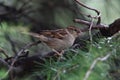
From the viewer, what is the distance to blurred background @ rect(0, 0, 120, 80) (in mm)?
2510

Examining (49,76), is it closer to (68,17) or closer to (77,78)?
(77,78)

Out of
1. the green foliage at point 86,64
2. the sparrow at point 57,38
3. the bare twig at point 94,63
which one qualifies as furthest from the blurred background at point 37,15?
the bare twig at point 94,63

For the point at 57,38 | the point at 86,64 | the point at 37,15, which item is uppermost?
the point at 86,64

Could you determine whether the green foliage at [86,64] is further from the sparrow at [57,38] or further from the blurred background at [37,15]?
the blurred background at [37,15]

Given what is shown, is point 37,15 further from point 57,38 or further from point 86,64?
point 86,64

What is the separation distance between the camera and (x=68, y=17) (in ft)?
9.11

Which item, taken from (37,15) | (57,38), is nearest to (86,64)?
(57,38)

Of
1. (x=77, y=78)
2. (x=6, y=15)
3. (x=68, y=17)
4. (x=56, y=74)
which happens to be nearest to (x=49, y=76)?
(x=56, y=74)

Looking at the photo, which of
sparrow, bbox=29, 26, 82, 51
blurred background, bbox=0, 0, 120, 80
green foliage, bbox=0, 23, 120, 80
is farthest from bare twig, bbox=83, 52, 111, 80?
blurred background, bbox=0, 0, 120, 80

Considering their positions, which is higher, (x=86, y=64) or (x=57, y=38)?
(x=86, y=64)

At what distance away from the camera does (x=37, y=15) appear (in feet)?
9.03

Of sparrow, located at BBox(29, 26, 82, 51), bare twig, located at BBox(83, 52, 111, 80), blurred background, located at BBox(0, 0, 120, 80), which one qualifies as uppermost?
bare twig, located at BBox(83, 52, 111, 80)

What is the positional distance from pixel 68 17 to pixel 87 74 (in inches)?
66.9

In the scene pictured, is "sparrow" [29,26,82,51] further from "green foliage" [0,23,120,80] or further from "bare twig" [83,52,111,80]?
"bare twig" [83,52,111,80]
